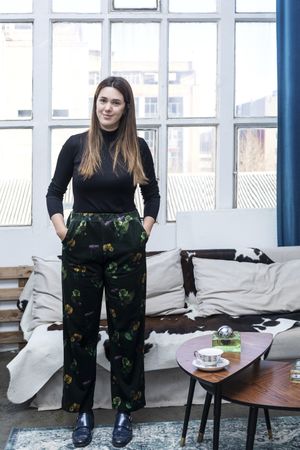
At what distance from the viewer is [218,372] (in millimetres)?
1937

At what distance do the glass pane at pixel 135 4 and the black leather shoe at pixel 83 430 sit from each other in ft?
7.77

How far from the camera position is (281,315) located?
2945 millimetres

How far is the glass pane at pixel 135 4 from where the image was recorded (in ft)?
11.5

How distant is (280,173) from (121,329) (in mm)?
1646

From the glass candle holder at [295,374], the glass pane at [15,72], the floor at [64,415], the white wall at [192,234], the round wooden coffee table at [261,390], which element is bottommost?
the floor at [64,415]

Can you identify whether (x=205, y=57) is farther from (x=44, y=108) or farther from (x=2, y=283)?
(x=2, y=283)

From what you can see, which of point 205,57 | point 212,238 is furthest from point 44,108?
point 212,238

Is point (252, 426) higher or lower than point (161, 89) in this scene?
lower

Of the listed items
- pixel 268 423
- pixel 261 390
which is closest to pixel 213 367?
pixel 261 390

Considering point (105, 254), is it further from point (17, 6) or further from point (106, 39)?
point (17, 6)

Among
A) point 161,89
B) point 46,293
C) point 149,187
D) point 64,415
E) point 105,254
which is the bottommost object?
point 64,415

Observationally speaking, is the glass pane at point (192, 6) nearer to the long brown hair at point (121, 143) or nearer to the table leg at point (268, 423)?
the long brown hair at point (121, 143)

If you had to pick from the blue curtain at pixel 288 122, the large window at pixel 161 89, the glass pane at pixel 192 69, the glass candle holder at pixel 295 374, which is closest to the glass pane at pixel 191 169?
the large window at pixel 161 89

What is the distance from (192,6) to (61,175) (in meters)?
1.79
